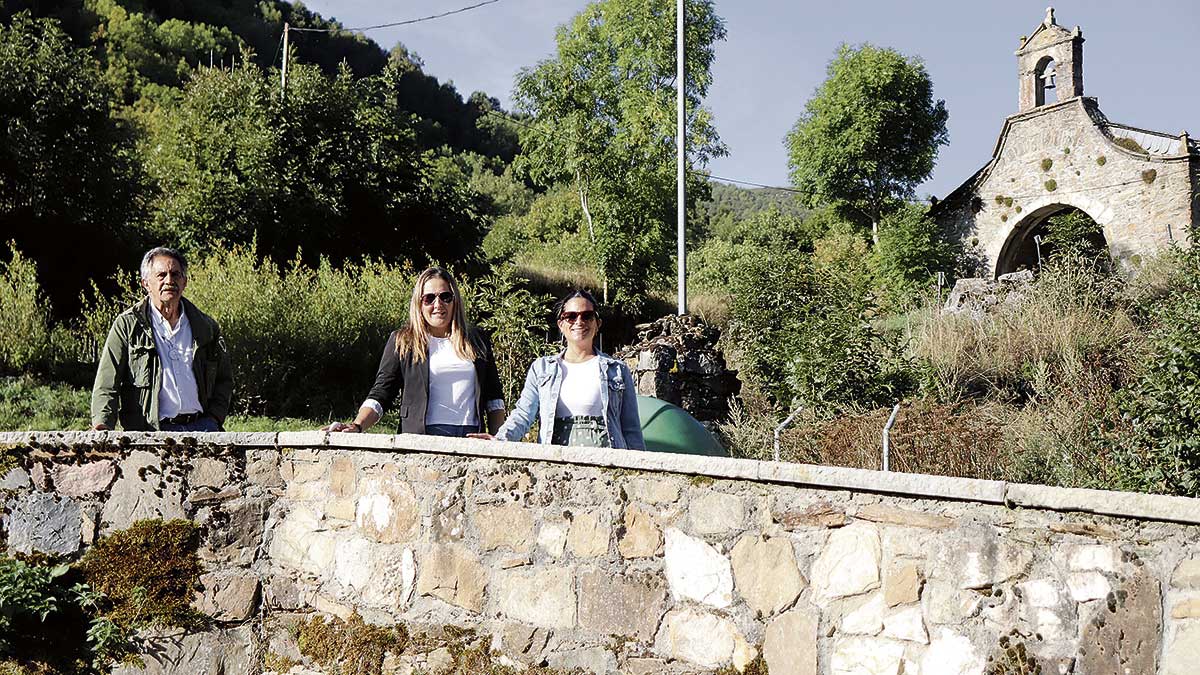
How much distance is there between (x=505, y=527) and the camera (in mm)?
4086

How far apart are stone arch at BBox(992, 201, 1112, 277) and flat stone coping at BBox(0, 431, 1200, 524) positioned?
2564 cm

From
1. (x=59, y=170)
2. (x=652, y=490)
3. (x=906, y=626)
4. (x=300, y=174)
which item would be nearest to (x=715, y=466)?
(x=652, y=490)

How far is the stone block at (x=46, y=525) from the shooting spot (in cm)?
485

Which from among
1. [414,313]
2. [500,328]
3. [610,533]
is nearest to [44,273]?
[500,328]

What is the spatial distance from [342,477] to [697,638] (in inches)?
73.5

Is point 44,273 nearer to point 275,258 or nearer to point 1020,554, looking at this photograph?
point 275,258

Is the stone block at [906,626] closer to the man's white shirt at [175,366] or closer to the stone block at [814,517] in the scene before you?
the stone block at [814,517]

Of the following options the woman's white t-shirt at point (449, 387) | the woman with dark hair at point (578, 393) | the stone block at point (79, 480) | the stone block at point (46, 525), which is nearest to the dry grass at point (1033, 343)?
the woman with dark hair at point (578, 393)

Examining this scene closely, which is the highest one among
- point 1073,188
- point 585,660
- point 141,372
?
point 1073,188

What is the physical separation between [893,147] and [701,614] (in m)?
34.8

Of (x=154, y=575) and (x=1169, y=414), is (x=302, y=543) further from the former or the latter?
(x=1169, y=414)

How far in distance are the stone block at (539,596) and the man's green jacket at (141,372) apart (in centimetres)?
195

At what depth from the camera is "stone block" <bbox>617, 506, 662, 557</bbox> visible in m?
3.69

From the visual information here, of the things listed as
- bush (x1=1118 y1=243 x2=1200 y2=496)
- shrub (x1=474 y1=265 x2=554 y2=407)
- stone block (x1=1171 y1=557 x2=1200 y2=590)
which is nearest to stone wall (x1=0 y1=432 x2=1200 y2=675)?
stone block (x1=1171 y1=557 x2=1200 y2=590)
